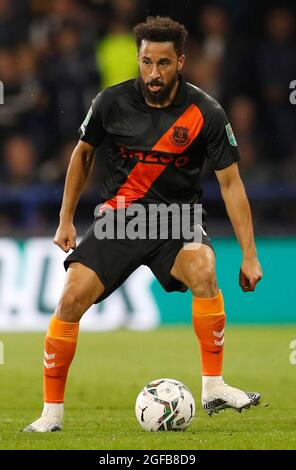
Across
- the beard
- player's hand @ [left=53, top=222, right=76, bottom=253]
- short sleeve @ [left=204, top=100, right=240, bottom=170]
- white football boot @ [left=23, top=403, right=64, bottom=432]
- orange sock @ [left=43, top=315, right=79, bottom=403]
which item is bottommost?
white football boot @ [left=23, top=403, right=64, bottom=432]

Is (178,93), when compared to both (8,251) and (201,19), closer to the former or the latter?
(8,251)

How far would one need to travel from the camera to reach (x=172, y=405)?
565 cm

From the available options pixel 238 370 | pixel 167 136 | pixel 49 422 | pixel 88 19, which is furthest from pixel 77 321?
pixel 88 19

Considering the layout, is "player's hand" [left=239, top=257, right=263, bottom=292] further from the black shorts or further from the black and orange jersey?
the black and orange jersey

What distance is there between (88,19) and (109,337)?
383 centimetres

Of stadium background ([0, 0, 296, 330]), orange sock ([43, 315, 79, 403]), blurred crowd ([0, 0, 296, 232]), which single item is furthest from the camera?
blurred crowd ([0, 0, 296, 232])

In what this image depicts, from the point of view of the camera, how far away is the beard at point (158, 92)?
578 cm

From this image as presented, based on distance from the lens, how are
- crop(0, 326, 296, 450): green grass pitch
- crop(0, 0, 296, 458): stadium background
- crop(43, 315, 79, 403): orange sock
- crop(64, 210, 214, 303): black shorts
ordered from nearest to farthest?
crop(0, 326, 296, 450): green grass pitch < crop(43, 315, 79, 403): orange sock < crop(64, 210, 214, 303): black shorts < crop(0, 0, 296, 458): stadium background

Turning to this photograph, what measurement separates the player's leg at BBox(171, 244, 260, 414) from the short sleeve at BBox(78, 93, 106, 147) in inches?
27.9

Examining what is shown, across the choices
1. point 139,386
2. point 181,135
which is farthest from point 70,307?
point 139,386

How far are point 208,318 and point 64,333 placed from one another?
0.72m

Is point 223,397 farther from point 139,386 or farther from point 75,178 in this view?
point 139,386

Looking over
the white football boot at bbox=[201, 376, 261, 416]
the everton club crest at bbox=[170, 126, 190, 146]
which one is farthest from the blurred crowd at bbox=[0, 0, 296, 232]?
the white football boot at bbox=[201, 376, 261, 416]

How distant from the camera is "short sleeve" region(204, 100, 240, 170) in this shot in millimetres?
5902
